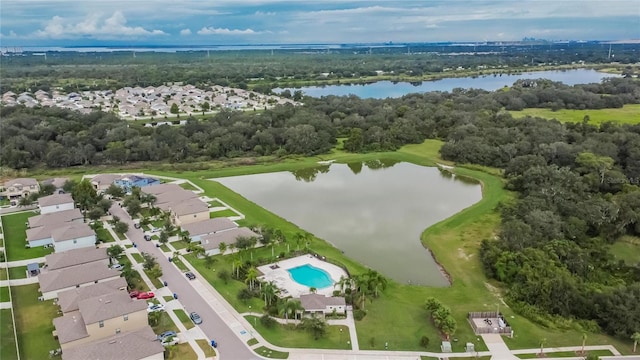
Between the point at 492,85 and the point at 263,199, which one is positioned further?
the point at 492,85

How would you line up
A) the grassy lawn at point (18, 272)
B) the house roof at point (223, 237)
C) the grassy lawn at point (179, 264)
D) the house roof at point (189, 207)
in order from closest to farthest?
the grassy lawn at point (18, 272), the grassy lawn at point (179, 264), the house roof at point (223, 237), the house roof at point (189, 207)

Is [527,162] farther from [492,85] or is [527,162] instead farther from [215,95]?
[492,85]

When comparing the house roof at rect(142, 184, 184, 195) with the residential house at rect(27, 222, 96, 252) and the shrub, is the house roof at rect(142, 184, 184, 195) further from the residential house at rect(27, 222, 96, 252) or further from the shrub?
the shrub

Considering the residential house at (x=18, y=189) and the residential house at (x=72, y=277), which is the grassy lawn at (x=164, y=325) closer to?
the residential house at (x=72, y=277)

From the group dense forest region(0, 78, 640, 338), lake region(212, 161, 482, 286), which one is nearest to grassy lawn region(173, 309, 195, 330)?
lake region(212, 161, 482, 286)

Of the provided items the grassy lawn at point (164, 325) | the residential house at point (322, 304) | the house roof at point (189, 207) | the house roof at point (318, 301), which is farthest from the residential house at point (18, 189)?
the residential house at point (322, 304)

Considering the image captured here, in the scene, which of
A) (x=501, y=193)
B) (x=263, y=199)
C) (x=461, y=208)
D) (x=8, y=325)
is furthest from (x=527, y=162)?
(x=8, y=325)

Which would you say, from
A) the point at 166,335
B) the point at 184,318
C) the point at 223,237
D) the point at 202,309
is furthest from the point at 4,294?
the point at 223,237
